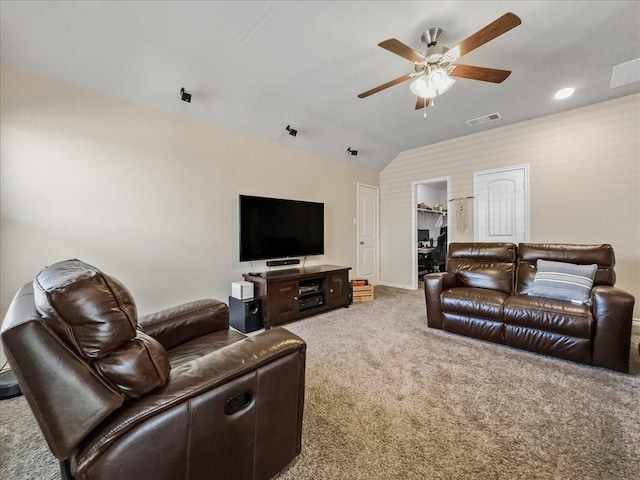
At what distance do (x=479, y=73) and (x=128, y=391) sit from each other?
3.02 meters

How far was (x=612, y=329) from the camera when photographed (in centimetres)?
211

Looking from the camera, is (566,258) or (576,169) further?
(576,169)

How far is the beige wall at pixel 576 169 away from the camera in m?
3.32

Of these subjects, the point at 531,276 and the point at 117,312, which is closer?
the point at 117,312

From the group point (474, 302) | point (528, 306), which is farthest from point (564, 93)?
point (474, 302)

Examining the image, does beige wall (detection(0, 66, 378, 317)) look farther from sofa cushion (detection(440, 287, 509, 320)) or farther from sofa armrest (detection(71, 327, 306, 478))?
sofa cushion (detection(440, 287, 509, 320))

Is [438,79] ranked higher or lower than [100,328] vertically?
higher

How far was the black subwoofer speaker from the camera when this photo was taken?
10.3 ft

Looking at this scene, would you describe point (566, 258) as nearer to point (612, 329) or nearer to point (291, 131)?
point (612, 329)

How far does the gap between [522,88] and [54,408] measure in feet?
14.8

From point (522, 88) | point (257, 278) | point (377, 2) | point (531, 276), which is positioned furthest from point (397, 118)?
point (257, 278)

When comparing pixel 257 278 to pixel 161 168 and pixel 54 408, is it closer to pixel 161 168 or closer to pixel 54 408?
pixel 161 168

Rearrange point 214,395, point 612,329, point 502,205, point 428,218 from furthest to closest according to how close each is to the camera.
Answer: point 428,218
point 502,205
point 612,329
point 214,395

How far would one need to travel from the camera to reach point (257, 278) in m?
3.28
